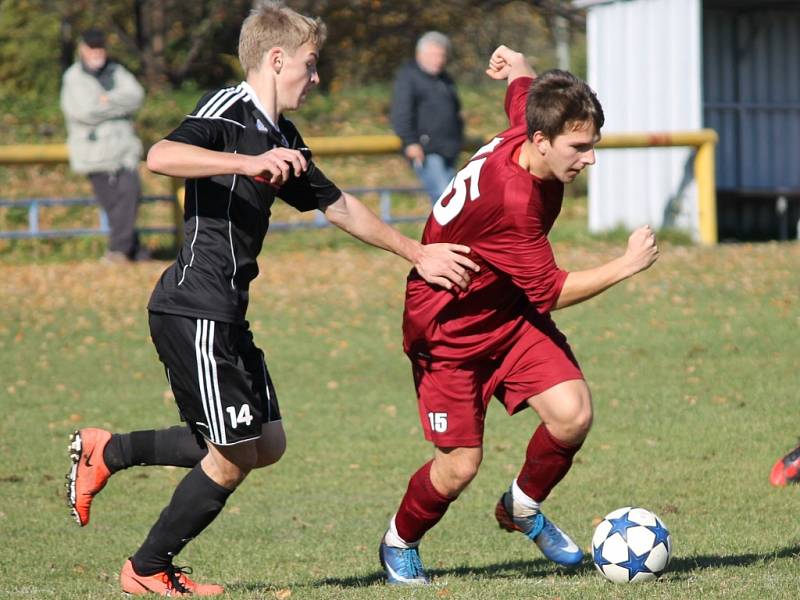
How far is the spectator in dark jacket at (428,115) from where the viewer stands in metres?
15.4

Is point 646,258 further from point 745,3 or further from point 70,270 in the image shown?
point 745,3

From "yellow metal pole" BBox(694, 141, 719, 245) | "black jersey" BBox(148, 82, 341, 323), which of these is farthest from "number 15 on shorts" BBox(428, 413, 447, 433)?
"yellow metal pole" BBox(694, 141, 719, 245)

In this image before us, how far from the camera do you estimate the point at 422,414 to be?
572cm

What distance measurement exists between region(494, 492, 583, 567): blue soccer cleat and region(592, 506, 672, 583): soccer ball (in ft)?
0.96

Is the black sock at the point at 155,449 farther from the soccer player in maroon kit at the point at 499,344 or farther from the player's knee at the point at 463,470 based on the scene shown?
the player's knee at the point at 463,470

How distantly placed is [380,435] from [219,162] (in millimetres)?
4605

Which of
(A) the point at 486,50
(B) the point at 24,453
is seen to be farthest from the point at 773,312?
(A) the point at 486,50

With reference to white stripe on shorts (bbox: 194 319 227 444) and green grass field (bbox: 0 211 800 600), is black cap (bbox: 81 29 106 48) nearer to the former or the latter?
green grass field (bbox: 0 211 800 600)

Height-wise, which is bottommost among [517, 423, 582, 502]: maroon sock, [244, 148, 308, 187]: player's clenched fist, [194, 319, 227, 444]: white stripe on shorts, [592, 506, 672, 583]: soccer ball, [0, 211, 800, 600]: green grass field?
[0, 211, 800, 600]: green grass field

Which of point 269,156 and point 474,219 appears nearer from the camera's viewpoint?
point 269,156

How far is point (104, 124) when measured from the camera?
1560 centimetres

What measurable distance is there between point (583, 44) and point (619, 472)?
2785cm

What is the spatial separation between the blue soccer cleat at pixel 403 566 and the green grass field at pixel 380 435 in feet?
0.55

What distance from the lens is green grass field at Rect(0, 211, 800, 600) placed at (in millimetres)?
6105
